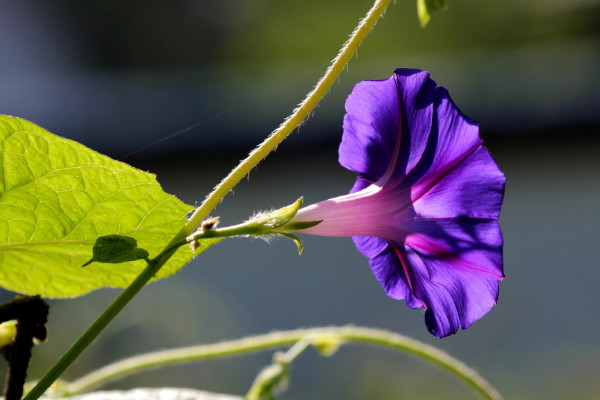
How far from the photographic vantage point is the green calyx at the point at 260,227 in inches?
13.5

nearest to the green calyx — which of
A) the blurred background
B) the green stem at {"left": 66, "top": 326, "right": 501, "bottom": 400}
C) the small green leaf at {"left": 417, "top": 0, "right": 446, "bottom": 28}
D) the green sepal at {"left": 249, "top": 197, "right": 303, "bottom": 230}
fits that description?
the green sepal at {"left": 249, "top": 197, "right": 303, "bottom": 230}

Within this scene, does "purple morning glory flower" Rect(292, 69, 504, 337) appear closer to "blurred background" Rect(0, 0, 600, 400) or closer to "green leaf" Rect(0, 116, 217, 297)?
"green leaf" Rect(0, 116, 217, 297)

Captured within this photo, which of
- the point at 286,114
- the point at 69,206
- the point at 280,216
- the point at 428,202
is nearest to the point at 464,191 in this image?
the point at 428,202

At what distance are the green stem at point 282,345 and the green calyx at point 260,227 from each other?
9.7 inches

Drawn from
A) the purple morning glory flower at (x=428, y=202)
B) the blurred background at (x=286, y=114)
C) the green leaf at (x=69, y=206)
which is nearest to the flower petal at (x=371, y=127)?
the purple morning glory flower at (x=428, y=202)

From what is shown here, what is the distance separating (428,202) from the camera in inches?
17.0

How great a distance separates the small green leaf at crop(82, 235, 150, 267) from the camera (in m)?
0.35

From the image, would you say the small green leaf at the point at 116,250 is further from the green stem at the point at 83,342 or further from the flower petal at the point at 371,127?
the flower petal at the point at 371,127

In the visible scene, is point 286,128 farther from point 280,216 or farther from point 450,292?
point 450,292

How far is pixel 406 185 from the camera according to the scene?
44 cm

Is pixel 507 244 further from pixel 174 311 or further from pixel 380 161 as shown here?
pixel 380 161

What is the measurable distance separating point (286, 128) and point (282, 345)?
0.28 meters

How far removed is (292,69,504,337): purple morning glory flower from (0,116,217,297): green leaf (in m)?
0.09

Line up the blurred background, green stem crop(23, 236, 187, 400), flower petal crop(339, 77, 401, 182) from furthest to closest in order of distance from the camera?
the blurred background
flower petal crop(339, 77, 401, 182)
green stem crop(23, 236, 187, 400)
